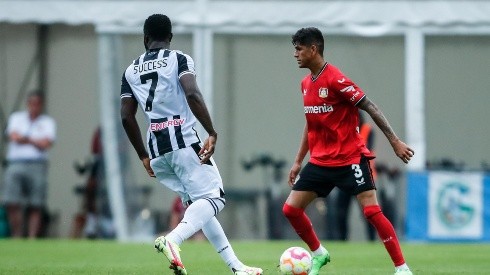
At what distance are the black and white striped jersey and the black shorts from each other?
1350mm

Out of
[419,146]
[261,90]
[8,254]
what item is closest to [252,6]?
[261,90]

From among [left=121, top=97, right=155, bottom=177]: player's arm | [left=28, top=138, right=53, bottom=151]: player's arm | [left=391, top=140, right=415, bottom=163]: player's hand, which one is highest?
[left=121, top=97, right=155, bottom=177]: player's arm

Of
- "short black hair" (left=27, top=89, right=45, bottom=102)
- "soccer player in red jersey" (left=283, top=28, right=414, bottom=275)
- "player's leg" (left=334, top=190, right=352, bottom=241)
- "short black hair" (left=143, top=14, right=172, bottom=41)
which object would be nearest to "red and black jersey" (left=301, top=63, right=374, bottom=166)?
"soccer player in red jersey" (left=283, top=28, right=414, bottom=275)

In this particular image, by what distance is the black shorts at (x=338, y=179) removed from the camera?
1069cm

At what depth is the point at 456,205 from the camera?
18781 mm

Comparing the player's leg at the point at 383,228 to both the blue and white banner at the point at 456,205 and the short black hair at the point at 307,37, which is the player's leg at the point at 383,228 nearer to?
the short black hair at the point at 307,37

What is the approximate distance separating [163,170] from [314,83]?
5.30 ft

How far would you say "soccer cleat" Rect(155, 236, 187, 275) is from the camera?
9328mm

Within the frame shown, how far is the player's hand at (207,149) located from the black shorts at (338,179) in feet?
4.39

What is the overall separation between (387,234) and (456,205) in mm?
8531

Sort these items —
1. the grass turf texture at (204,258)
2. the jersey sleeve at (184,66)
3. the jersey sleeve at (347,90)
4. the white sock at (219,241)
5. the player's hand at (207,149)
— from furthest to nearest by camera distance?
1. the grass turf texture at (204,258)
2. the jersey sleeve at (347,90)
3. the white sock at (219,241)
4. the jersey sleeve at (184,66)
5. the player's hand at (207,149)

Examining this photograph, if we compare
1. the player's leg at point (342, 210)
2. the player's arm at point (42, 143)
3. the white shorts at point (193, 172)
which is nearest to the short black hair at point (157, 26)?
the white shorts at point (193, 172)

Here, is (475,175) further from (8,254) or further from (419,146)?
(8,254)

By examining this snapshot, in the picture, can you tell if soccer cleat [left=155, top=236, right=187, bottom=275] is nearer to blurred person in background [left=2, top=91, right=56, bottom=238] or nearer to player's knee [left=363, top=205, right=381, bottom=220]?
player's knee [left=363, top=205, right=381, bottom=220]
